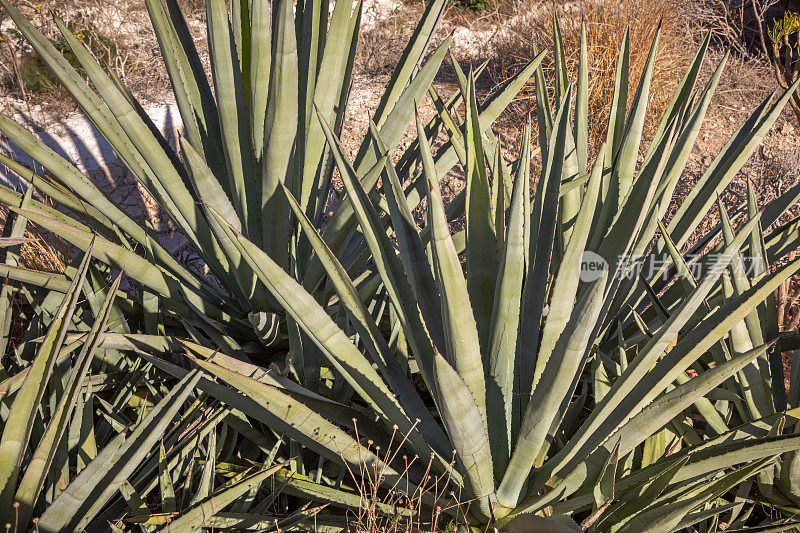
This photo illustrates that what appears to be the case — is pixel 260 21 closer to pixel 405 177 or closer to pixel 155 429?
pixel 405 177

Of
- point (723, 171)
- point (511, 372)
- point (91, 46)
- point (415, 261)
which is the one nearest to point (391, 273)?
point (415, 261)

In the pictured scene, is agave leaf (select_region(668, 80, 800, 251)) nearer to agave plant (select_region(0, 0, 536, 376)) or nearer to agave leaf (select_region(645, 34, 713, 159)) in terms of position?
agave leaf (select_region(645, 34, 713, 159))

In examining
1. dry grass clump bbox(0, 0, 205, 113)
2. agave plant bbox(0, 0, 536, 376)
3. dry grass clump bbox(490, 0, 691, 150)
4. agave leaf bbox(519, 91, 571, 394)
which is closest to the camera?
agave leaf bbox(519, 91, 571, 394)

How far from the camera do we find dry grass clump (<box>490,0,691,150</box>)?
394 centimetres

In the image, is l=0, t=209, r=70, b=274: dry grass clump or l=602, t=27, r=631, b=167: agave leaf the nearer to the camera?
l=602, t=27, r=631, b=167: agave leaf

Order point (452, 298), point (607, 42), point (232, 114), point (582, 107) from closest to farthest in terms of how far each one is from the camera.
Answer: point (452, 298) < point (232, 114) < point (582, 107) < point (607, 42)

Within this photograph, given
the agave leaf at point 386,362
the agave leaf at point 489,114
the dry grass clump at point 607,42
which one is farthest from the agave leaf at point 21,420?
the dry grass clump at point 607,42

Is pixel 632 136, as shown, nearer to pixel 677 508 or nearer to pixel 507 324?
pixel 507 324

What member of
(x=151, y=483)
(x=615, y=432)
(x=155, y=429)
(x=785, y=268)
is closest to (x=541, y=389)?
(x=615, y=432)

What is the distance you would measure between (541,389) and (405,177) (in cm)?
107

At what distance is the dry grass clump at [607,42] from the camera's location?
155 inches

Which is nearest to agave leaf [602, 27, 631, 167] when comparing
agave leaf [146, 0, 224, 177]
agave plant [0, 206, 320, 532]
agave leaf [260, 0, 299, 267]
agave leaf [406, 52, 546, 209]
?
agave leaf [406, 52, 546, 209]

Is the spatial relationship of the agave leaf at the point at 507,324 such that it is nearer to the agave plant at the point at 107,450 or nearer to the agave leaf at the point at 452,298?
Answer: the agave leaf at the point at 452,298

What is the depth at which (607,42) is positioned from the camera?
4.00 m
